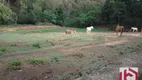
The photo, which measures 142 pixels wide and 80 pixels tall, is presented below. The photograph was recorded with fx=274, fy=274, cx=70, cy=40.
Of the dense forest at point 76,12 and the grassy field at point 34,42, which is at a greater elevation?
the dense forest at point 76,12

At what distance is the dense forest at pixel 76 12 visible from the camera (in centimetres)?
4294

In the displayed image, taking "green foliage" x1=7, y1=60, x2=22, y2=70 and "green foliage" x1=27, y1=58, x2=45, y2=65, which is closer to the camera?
"green foliage" x1=7, y1=60, x2=22, y2=70

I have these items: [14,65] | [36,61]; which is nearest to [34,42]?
[36,61]

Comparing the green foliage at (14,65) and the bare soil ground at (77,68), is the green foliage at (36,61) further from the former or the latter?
the green foliage at (14,65)

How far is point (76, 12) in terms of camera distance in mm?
64000

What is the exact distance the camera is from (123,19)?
1708 inches

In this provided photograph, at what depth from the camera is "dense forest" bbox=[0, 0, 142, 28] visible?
42.9 m

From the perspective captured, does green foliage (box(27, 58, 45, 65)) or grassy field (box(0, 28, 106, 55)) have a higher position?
green foliage (box(27, 58, 45, 65))

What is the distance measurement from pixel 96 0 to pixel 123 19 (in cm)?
2383

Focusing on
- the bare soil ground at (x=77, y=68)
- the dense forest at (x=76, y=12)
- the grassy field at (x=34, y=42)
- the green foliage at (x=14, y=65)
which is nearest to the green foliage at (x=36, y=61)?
the bare soil ground at (x=77, y=68)

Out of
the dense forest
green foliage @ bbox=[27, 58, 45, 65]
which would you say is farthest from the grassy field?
the dense forest

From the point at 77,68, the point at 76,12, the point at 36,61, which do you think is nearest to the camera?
the point at 77,68

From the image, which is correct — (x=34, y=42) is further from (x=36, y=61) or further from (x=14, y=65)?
(x=14, y=65)

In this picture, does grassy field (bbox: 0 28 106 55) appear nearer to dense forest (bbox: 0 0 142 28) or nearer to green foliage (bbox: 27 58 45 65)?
green foliage (bbox: 27 58 45 65)
